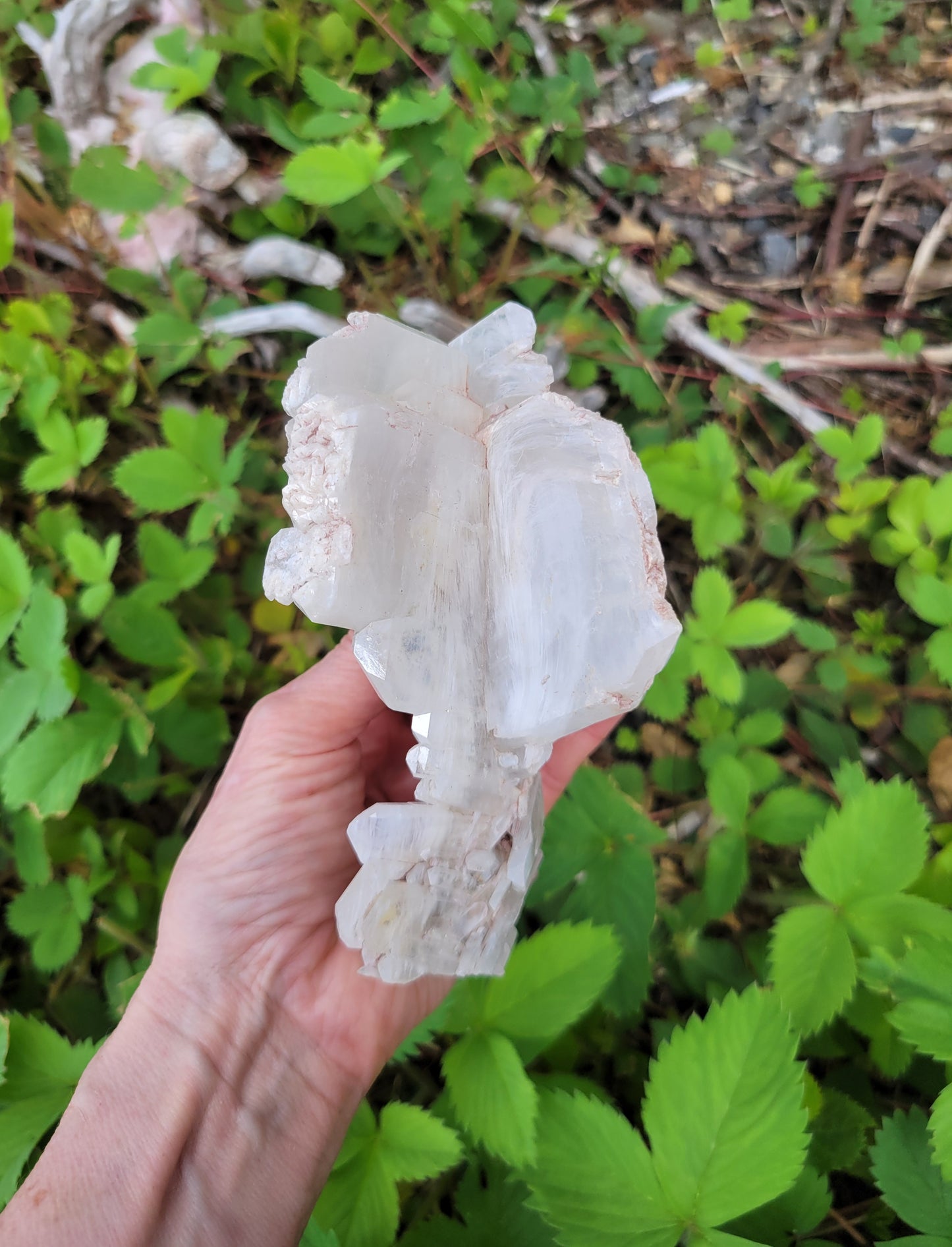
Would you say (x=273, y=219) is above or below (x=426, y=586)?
above

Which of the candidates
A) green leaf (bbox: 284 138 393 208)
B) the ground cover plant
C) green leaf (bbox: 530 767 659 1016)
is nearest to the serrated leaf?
the ground cover plant

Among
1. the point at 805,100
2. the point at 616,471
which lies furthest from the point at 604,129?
the point at 616,471

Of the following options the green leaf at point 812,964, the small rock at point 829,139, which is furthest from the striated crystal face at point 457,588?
the small rock at point 829,139

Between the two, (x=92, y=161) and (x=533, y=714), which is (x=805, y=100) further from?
(x=533, y=714)

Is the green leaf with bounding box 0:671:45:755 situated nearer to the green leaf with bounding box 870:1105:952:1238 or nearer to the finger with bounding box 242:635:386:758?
the finger with bounding box 242:635:386:758

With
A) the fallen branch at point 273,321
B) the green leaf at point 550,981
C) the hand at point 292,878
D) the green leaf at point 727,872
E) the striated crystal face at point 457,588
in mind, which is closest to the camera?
the striated crystal face at point 457,588

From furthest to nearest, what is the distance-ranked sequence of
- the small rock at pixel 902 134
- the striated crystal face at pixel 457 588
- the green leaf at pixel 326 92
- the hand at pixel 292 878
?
the small rock at pixel 902 134
the green leaf at pixel 326 92
the hand at pixel 292 878
the striated crystal face at pixel 457 588

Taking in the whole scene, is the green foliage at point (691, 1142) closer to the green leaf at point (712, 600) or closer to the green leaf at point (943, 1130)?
the green leaf at point (943, 1130)
